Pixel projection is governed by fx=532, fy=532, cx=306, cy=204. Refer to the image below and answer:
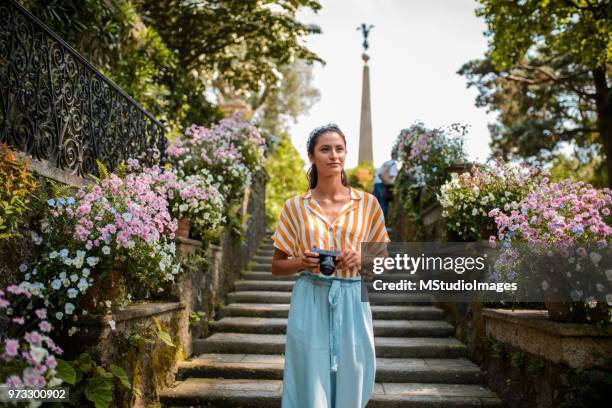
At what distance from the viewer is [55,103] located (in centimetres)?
384

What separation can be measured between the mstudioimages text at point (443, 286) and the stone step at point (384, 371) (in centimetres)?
80

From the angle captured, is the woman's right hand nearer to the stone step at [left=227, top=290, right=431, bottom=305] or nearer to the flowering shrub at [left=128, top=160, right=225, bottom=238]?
the flowering shrub at [left=128, top=160, right=225, bottom=238]

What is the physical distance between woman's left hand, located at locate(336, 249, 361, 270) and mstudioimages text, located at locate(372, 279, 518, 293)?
2.13 metres

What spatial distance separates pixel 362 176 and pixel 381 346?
11.2m

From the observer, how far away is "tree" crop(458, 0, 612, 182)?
10.1m

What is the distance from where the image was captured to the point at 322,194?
2375mm

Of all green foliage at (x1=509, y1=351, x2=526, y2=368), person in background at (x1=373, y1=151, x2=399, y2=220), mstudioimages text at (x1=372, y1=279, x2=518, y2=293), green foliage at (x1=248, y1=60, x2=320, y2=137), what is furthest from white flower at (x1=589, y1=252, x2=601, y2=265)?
green foliage at (x1=248, y1=60, x2=320, y2=137)

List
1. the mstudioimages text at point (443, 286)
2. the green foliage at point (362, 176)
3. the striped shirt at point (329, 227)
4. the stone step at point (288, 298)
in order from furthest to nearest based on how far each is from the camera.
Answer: the green foliage at point (362, 176)
the stone step at point (288, 298)
the mstudioimages text at point (443, 286)
the striped shirt at point (329, 227)

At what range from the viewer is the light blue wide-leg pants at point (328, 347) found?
6.56ft

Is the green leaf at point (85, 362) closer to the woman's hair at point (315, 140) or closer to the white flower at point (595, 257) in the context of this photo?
the woman's hair at point (315, 140)

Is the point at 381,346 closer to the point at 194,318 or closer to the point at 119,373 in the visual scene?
the point at 194,318

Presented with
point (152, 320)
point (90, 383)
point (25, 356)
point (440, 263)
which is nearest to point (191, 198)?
→ point (152, 320)

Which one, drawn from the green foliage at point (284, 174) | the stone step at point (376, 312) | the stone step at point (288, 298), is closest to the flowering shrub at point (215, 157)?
the stone step at point (288, 298)

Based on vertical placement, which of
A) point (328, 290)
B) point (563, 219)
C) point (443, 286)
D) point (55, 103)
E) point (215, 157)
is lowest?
point (443, 286)
